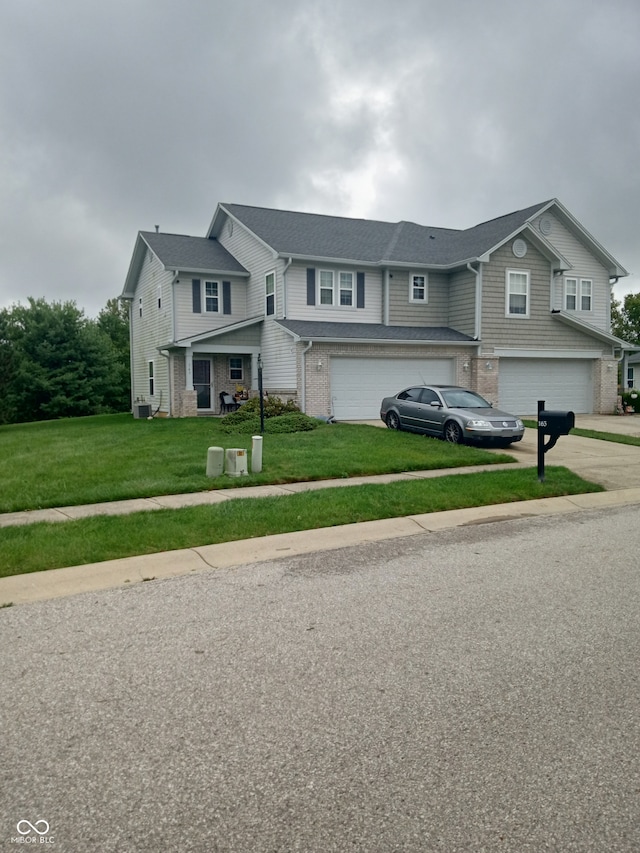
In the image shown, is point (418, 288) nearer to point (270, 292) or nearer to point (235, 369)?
point (270, 292)

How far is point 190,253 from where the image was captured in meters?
28.2

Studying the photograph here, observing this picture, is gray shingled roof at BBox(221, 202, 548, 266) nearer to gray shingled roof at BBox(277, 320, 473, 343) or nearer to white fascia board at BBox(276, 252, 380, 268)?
white fascia board at BBox(276, 252, 380, 268)

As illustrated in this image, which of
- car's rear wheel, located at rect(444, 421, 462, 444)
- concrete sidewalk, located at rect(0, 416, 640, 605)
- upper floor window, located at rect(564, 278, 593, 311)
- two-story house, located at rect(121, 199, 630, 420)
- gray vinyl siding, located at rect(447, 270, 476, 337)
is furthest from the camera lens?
upper floor window, located at rect(564, 278, 593, 311)

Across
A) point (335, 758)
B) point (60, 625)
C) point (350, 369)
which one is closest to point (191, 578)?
point (60, 625)

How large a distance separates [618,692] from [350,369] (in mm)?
20155

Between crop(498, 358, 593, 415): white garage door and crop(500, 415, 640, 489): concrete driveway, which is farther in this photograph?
crop(498, 358, 593, 415): white garage door

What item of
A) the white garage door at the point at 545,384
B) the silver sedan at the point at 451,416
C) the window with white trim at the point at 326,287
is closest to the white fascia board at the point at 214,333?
the window with white trim at the point at 326,287

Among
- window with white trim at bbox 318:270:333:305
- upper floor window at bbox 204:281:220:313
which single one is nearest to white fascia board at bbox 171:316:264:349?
upper floor window at bbox 204:281:220:313

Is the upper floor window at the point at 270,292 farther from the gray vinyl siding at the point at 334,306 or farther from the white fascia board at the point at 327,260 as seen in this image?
the white fascia board at the point at 327,260

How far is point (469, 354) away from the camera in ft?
84.5

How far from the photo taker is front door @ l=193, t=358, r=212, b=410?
27.3 meters

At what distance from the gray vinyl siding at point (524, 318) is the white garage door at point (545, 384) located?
2.58 feet

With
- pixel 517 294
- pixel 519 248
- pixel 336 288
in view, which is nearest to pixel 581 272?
pixel 519 248

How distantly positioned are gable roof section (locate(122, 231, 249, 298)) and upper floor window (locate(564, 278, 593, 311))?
1381cm
